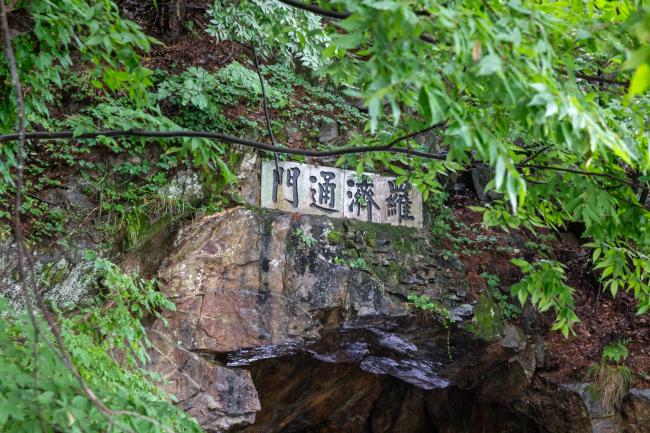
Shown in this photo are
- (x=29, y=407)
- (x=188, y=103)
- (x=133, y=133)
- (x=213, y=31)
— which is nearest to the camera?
(x=29, y=407)

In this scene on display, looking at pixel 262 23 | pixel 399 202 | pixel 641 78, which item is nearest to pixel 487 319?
pixel 399 202

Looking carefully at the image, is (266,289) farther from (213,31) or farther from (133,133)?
(133,133)

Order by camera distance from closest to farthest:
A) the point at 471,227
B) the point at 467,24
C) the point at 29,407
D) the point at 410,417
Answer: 1. the point at 467,24
2. the point at 29,407
3. the point at 471,227
4. the point at 410,417

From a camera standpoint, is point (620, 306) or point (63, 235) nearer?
point (63, 235)

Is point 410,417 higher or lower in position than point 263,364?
lower

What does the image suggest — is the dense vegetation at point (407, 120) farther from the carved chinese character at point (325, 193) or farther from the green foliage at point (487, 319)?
the green foliage at point (487, 319)

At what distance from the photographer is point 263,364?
6.31 meters

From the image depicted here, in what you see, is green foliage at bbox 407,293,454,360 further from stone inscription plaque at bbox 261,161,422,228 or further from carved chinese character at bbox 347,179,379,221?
carved chinese character at bbox 347,179,379,221

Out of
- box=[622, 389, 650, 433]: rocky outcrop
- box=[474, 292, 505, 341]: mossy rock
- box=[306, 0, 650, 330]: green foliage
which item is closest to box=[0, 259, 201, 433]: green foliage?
box=[306, 0, 650, 330]: green foliage

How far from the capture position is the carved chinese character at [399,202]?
6320 mm

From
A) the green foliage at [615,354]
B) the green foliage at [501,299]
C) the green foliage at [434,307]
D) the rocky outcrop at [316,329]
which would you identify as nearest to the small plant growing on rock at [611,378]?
the green foliage at [615,354]

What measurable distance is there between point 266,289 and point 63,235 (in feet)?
6.11

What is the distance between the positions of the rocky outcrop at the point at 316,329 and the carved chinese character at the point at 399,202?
0.60ft

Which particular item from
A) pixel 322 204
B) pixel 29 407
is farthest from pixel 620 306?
pixel 29 407
